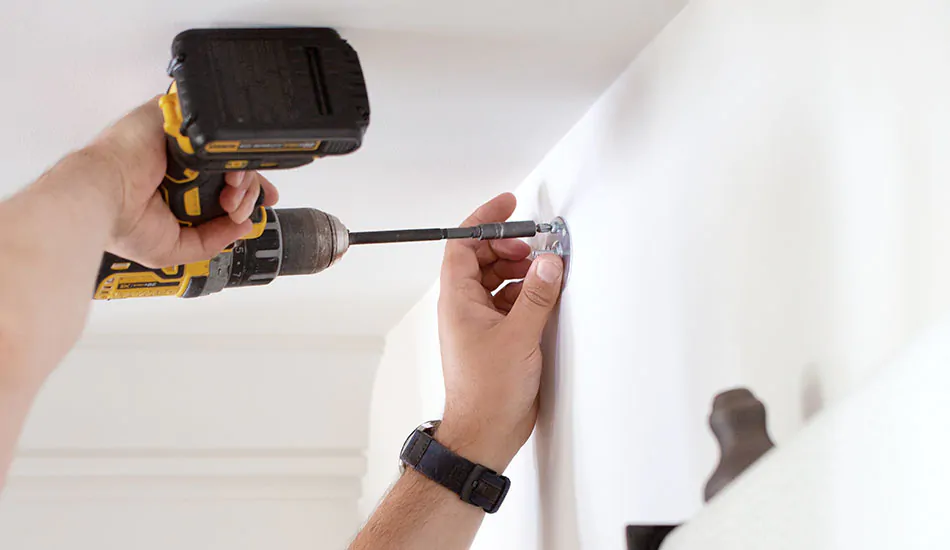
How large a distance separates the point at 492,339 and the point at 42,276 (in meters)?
0.59

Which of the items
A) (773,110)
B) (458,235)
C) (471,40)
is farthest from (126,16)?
(773,110)

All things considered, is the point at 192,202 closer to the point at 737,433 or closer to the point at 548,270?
the point at 548,270

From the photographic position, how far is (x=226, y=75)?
0.71 m

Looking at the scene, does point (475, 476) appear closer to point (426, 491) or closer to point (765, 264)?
point (426, 491)

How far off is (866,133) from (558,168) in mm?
558

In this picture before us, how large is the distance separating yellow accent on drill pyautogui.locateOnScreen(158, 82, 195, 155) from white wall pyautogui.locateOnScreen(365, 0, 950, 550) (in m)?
0.42

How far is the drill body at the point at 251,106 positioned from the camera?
2.24ft

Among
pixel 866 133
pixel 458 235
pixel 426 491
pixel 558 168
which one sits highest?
pixel 558 168

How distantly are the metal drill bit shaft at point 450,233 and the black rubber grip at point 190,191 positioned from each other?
7.2 inches

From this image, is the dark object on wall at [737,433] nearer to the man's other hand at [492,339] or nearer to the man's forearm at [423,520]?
the man's other hand at [492,339]

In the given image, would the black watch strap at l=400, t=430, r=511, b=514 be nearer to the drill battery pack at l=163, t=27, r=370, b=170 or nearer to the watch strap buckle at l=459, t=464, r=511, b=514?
the watch strap buckle at l=459, t=464, r=511, b=514

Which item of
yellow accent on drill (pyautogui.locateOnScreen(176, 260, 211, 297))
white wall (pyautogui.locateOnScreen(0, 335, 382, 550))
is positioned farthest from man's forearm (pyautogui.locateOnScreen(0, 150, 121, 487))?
white wall (pyautogui.locateOnScreen(0, 335, 382, 550))

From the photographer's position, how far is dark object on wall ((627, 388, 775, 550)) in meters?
0.60

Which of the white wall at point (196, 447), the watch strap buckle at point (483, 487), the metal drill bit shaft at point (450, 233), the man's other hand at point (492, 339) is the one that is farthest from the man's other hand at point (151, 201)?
the white wall at point (196, 447)
